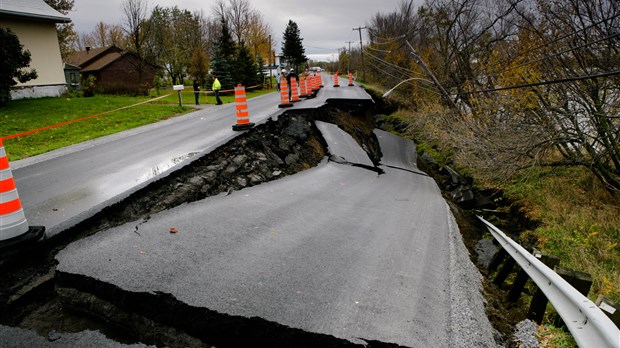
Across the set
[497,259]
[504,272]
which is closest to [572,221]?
[497,259]

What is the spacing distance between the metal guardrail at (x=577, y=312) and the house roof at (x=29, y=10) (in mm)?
27093

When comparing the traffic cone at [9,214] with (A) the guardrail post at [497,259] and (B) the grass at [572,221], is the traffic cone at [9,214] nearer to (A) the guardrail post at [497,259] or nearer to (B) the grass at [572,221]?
(B) the grass at [572,221]

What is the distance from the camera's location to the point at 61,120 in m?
16.0

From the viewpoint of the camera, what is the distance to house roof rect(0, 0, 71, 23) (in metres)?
20.6

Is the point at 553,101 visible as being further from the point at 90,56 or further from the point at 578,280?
the point at 90,56

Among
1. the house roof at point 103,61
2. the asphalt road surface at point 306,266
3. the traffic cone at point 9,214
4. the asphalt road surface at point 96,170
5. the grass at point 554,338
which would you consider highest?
the house roof at point 103,61

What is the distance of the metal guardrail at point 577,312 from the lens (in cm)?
263

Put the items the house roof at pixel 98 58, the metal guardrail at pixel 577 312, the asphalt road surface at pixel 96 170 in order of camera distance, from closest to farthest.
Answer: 1. the metal guardrail at pixel 577 312
2. the asphalt road surface at pixel 96 170
3. the house roof at pixel 98 58

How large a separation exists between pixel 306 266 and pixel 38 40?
26848 mm

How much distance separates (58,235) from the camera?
4.42 metres

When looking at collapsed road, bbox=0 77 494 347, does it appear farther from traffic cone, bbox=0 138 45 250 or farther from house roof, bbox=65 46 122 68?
house roof, bbox=65 46 122 68

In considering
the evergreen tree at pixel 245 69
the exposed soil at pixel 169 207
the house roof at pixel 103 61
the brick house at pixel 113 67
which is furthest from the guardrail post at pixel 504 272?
the house roof at pixel 103 61

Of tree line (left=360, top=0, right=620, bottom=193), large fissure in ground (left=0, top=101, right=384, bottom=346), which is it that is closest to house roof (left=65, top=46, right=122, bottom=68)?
large fissure in ground (left=0, top=101, right=384, bottom=346)

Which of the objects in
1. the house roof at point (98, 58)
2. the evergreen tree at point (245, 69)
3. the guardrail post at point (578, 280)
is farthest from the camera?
the house roof at point (98, 58)
